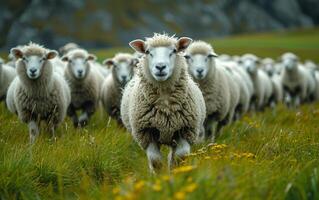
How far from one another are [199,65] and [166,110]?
7.75 feet

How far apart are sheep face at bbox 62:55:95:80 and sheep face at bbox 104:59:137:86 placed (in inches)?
17.1

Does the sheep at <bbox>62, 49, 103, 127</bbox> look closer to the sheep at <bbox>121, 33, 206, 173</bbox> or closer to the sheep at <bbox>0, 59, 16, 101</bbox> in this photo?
the sheep at <bbox>0, 59, 16, 101</bbox>

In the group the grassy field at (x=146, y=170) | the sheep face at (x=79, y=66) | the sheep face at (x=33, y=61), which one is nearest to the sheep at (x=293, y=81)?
the sheep face at (x=79, y=66)

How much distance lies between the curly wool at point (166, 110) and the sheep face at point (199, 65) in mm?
1786

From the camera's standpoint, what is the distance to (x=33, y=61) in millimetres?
7070

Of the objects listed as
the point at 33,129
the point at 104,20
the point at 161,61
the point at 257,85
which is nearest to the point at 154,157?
the point at 161,61

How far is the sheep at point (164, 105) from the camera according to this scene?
5.00 meters

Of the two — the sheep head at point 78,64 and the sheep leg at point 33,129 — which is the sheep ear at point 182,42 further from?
the sheep head at point 78,64

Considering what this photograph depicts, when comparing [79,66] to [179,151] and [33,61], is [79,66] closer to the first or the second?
[33,61]

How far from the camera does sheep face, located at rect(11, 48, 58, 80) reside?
6951 mm

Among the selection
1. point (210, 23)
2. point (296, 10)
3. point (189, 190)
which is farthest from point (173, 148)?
point (296, 10)

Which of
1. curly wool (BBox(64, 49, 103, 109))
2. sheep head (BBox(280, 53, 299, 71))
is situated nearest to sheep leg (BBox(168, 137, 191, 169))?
curly wool (BBox(64, 49, 103, 109))

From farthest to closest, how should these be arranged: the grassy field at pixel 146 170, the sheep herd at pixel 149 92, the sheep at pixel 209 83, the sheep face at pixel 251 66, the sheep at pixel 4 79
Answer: the sheep face at pixel 251 66
the sheep at pixel 4 79
the sheep at pixel 209 83
the sheep herd at pixel 149 92
the grassy field at pixel 146 170

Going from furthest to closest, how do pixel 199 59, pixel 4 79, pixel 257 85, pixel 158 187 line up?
pixel 257 85, pixel 4 79, pixel 199 59, pixel 158 187
